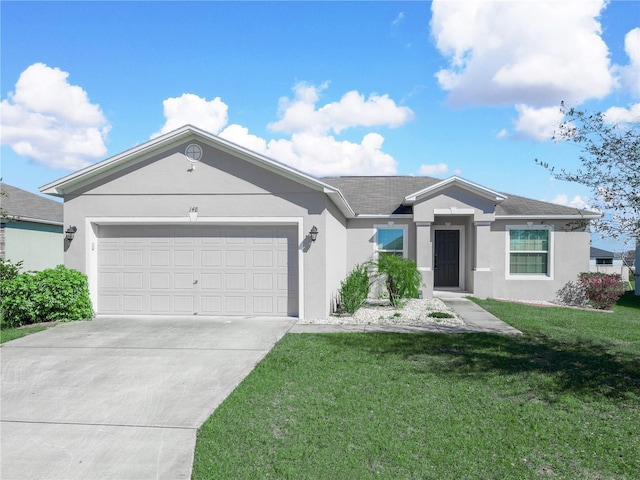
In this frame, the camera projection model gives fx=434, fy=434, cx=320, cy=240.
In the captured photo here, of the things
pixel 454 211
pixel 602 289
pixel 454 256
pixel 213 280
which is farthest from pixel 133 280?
pixel 602 289

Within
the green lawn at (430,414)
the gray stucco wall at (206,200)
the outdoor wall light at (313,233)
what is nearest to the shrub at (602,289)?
the green lawn at (430,414)

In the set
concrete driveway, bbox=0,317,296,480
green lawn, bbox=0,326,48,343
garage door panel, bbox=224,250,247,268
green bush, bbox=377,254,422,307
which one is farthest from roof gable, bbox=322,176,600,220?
green lawn, bbox=0,326,48,343

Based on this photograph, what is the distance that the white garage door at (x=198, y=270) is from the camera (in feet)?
35.8

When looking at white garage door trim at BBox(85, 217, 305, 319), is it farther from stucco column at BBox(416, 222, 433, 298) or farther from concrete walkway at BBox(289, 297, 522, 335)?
stucco column at BBox(416, 222, 433, 298)

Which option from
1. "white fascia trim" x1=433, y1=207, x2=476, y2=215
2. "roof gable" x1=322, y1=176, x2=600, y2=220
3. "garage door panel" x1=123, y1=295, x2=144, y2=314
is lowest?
"garage door panel" x1=123, y1=295, x2=144, y2=314

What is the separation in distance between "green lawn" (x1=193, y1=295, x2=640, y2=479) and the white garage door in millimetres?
2985

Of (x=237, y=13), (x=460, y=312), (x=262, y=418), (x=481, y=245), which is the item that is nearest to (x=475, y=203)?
(x=481, y=245)

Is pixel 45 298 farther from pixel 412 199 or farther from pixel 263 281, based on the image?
pixel 412 199

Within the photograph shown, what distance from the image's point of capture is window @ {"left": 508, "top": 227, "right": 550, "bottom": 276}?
15.5 metres

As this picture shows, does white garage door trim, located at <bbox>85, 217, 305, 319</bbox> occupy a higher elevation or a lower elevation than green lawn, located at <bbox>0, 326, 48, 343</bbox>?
higher

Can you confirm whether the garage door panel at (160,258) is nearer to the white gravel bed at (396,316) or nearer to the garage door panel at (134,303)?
the garage door panel at (134,303)

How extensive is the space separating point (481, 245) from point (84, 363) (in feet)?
40.2

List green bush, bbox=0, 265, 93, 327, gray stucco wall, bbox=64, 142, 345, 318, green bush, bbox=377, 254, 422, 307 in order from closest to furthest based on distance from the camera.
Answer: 1. green bush, bbox=0, 265, 93, 327
2. gray stucco wall, bbox=64, 142, 345, 318
3. green bush, bbox=377, 254, 422, 307

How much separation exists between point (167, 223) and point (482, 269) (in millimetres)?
10287
